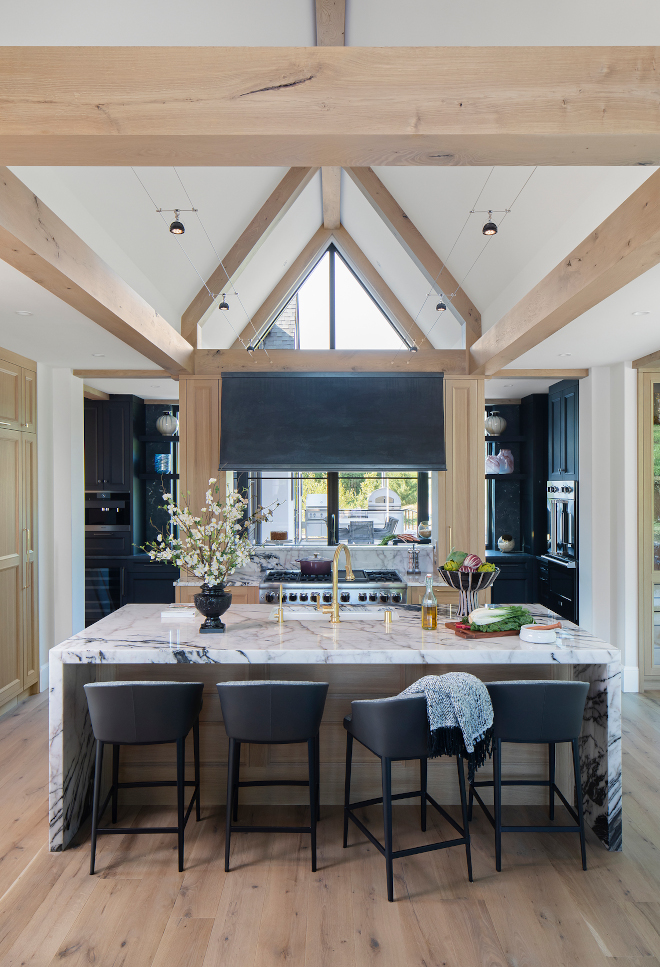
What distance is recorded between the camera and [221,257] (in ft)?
16.5

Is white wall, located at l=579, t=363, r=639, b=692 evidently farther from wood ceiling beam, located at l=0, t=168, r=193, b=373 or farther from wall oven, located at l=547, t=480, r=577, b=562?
wood ceiling beam, located at l=0, t=168, r=193, b=373

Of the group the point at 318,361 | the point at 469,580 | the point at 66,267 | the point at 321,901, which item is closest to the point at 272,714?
the point at 321,901

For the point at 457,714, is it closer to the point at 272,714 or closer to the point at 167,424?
the point at 272,714

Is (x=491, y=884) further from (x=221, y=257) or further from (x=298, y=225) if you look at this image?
(x=298, y=225)

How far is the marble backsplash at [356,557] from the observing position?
552cm

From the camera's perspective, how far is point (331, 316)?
6070 millimetres

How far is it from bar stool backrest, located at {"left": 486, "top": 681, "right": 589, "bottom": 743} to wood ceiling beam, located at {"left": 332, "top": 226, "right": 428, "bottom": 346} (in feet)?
12.9

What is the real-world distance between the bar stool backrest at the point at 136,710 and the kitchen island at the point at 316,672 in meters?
0.17

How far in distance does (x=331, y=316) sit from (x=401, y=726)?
14.6ft

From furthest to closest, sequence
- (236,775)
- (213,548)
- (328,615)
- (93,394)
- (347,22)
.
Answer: (93,394) < (347,22) < (328,615) < (213,548) < (236,775)

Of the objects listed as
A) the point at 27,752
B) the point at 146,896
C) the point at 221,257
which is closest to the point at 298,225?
the point at 221,257

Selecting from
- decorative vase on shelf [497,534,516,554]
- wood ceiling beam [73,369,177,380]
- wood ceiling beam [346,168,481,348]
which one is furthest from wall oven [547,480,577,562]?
wood ceiling beam [73,369,177,380]

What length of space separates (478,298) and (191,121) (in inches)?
145

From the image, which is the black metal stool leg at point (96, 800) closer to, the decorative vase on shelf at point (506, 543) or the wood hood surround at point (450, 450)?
the wood hood surround at point (450, 450)
